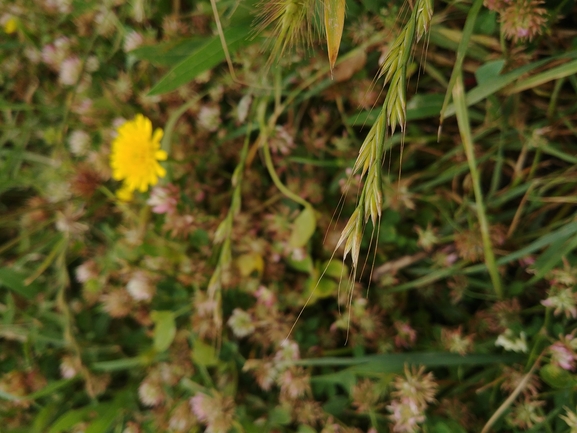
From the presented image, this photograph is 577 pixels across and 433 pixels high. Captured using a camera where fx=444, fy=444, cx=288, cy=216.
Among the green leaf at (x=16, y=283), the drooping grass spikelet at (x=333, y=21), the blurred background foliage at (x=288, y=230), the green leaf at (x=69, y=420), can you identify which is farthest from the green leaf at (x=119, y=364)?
the drooping grass spikelet at (x=333, y=21)

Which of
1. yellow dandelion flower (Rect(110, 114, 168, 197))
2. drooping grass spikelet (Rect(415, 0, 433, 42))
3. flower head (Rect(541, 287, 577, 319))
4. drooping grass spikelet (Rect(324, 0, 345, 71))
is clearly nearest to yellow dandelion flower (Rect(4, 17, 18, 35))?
yellow dandelion flower (Rect(110, 114, 168, 197))

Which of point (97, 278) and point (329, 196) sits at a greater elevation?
point (329, 196)

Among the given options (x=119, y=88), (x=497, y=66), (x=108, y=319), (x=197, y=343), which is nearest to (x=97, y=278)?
(x=108, y=319)

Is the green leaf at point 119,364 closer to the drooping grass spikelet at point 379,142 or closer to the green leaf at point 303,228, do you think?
the green leaf at point 303,228

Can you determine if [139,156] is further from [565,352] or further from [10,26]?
[565,352]

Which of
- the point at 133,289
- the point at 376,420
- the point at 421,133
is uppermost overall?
the point at 421,133

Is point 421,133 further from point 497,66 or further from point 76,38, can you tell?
point 76,38
